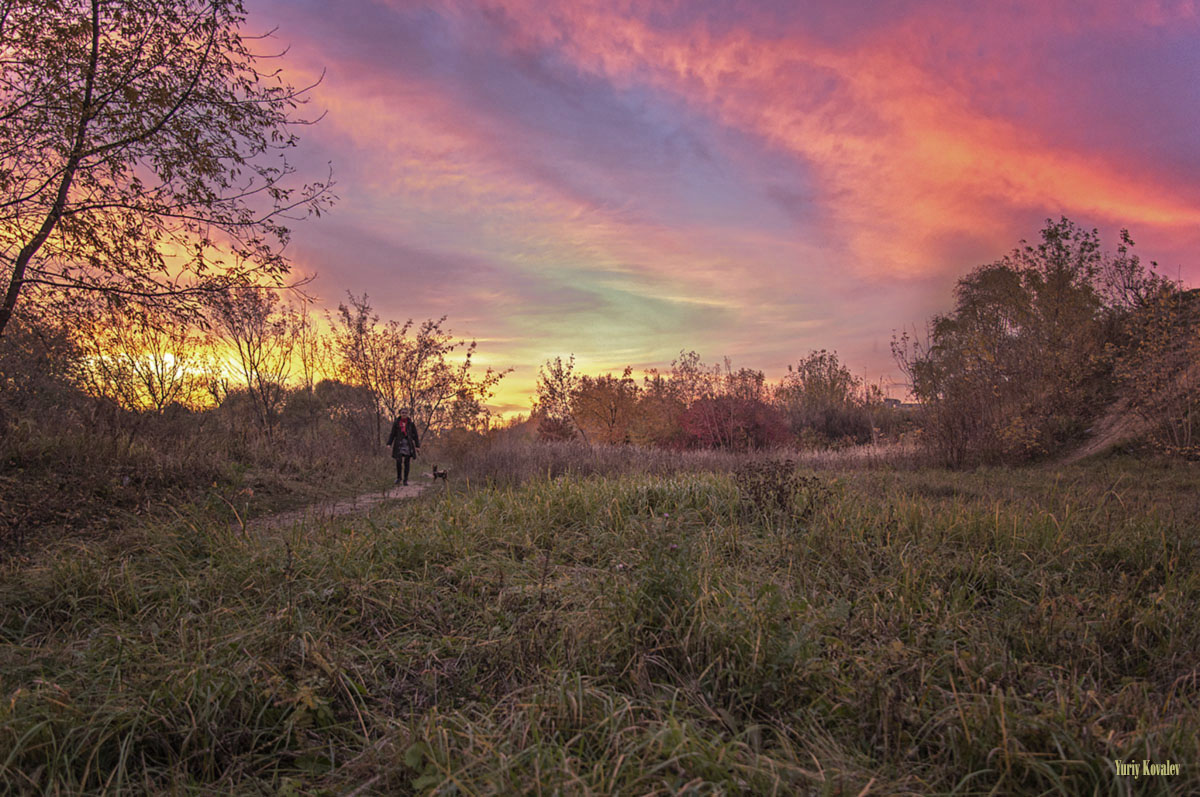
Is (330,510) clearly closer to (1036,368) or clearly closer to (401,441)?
(401,441)

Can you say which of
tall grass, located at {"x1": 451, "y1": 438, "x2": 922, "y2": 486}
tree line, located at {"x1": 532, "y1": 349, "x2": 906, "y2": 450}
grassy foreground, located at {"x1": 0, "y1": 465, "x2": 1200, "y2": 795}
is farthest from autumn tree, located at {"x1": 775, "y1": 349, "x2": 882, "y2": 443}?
grassy foreground, located at {"x1": 0, "y1": 465, "x2": 1200, "y2": 795}

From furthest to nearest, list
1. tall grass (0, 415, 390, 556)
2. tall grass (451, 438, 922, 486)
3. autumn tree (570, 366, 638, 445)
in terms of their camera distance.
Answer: autumn tree (570, 366, 638, 445), tall grass (451, 438, 922, 486), tall grass (0, 415, 390, 556)

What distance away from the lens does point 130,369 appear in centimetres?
1183

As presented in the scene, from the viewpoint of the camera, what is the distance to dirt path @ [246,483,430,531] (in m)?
5.92

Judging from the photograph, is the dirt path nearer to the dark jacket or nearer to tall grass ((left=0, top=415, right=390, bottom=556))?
tall grass ((left=0, top=415, right=390, bottom=556))

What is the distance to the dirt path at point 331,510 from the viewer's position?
592cm

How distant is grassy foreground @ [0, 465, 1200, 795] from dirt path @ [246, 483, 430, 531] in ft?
2.18

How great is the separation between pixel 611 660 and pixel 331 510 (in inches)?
210

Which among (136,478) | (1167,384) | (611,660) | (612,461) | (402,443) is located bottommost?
(611,660)

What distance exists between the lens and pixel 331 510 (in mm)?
6910

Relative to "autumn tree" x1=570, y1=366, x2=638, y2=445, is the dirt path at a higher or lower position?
lower

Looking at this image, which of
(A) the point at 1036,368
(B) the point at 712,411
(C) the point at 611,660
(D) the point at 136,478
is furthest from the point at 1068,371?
(D) the point at 136,478

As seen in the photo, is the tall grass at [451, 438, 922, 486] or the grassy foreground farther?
the tall grass at [451, 438, 922, 486]

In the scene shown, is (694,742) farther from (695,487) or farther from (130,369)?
(130,369)
